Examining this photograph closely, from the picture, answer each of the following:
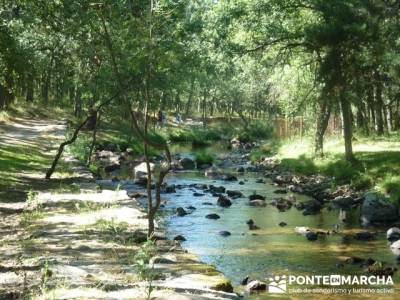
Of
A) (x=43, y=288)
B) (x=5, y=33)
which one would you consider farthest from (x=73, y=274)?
(x=5, y=33)

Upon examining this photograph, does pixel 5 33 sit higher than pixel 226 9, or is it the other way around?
pixel 226 9

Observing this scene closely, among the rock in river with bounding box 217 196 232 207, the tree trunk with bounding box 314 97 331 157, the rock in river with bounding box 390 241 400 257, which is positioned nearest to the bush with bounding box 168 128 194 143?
the tree trunk with bounding box 314 97 331 157

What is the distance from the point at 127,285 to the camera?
29.1ft

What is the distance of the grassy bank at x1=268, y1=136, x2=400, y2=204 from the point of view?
2234cm

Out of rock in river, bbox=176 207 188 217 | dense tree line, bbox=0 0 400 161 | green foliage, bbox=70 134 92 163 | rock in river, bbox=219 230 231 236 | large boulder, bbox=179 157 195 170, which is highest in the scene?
dense tree line, bbox=0 0 400 161

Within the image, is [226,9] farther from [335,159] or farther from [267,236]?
[267,236]

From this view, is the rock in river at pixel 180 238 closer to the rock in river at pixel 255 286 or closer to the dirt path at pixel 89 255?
the dirt path at pixel 89 255

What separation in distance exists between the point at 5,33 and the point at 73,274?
9.43 meters

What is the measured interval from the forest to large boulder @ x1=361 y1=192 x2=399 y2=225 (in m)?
0.05

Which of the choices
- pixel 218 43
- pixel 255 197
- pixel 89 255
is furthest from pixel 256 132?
pixel 89 255

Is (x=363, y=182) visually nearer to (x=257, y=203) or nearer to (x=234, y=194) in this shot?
(x=257, y=203)

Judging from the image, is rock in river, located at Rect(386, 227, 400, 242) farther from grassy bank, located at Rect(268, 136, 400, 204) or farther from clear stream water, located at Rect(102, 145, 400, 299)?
grassy bank, located at Rect(268, 136, 400, 204)

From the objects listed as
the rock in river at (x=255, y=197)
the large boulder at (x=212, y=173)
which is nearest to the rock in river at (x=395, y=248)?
the rock in river at (x=255, y=197)

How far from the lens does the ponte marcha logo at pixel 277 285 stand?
38.4ft
